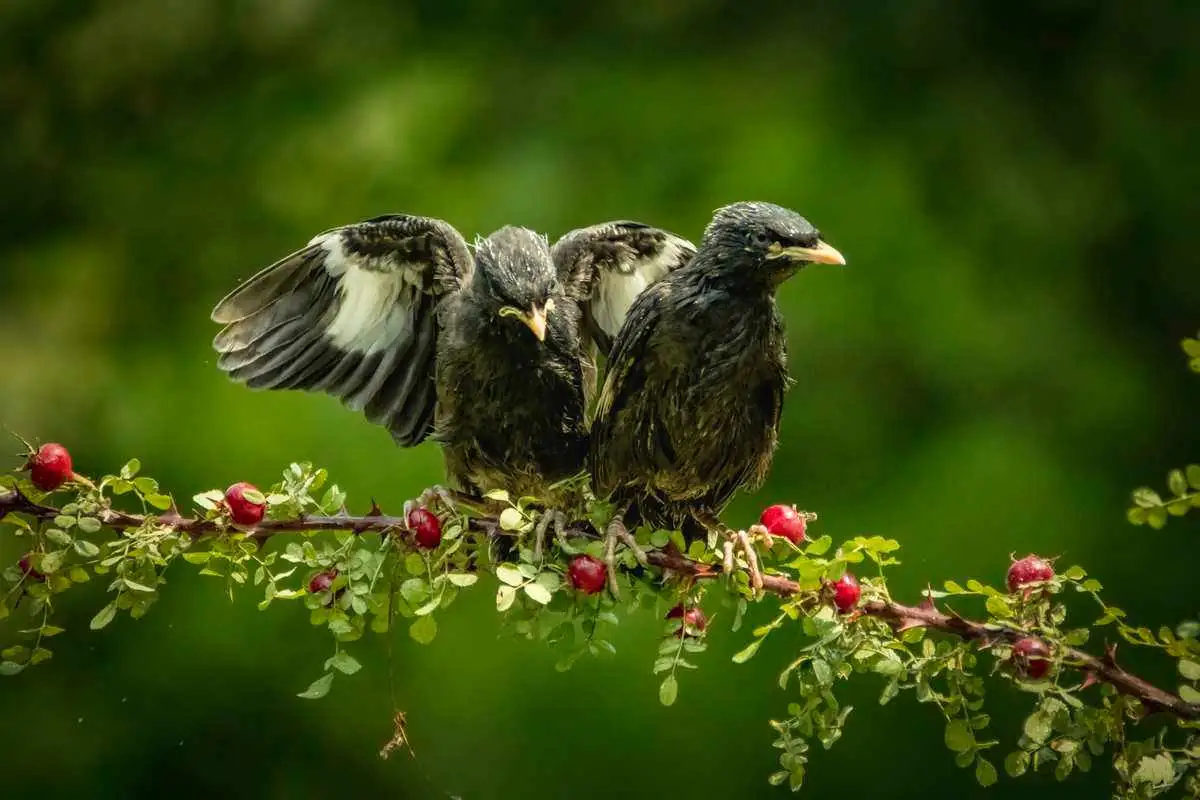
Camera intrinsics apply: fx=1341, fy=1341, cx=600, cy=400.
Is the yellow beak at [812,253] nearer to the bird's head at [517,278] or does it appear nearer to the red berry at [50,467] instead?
the bird's head at [517,278]

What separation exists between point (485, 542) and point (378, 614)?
203 millimetres

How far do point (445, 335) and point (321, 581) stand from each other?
584 millimetres

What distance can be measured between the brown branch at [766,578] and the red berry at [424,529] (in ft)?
0.05

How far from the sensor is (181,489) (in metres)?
3.41

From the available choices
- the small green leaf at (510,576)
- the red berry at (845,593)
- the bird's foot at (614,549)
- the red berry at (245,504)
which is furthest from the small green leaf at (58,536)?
the red berry at (845,593)

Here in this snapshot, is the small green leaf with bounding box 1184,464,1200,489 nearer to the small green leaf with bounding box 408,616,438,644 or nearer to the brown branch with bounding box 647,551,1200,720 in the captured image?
the brown branch with bounding box 647,551,1200,720

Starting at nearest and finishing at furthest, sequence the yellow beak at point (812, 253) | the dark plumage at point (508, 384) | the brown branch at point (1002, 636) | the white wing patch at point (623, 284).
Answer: the brown branch at point (1002, 636) < the yellow beak at point (812, 253) < the dark plumage at point (508, 384) < the white wing patch at point (623, 284)

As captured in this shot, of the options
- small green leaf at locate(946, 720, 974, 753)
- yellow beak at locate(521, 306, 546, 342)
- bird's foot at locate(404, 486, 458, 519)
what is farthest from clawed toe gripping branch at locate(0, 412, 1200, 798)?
yellow beak at locate(521, 306, 546, 342)

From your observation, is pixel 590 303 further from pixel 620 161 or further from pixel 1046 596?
pixel 620 161

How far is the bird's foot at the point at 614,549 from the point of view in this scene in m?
1.59

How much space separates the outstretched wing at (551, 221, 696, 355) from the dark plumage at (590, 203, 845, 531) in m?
0.33

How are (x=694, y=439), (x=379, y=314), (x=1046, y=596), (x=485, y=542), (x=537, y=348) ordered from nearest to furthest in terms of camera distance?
1. (x=1046, y=596)
2. (x=485, y=542)
3. (x=694, y=439)
4. (x=537, y=348)
5. (x=379, y=314)

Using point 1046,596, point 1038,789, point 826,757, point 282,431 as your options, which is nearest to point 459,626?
point 282,431

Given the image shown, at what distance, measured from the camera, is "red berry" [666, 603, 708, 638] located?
1605 mm
